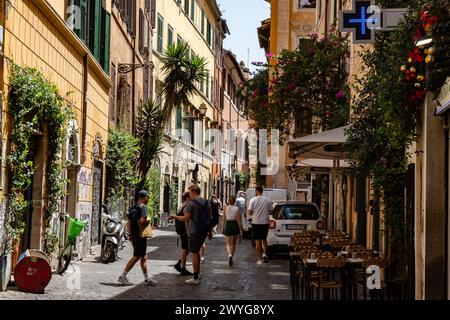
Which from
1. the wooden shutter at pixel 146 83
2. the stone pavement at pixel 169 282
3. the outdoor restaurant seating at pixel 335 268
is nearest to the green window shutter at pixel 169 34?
the wooden shutter at pixel 146 83

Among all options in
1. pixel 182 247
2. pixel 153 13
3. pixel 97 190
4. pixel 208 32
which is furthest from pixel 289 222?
pixel 208 32

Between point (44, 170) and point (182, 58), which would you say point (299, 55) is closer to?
point (182, 58)

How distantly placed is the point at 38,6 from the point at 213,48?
138ft

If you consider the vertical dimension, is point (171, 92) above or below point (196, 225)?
above

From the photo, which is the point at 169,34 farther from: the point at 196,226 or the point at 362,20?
the point at 362,20

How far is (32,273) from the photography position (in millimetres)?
12094

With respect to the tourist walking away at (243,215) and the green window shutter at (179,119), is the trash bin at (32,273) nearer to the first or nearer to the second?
the tourist walking away at (243,215)

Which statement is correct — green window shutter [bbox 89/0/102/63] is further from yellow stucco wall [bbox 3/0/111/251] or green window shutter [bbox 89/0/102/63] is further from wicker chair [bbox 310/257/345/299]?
wicker chair [bbox 310/257/345/299]

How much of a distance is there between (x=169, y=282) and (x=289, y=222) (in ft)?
22.2

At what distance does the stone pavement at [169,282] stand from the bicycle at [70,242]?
22cm

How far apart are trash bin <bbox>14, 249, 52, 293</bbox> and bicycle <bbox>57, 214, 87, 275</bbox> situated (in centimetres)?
215

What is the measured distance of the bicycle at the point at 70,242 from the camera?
47.2 feet

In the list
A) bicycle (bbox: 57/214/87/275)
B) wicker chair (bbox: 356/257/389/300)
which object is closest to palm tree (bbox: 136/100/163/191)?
bicycle (bbox: 57/214/87/275)

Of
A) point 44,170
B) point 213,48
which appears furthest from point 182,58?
point 213,48
